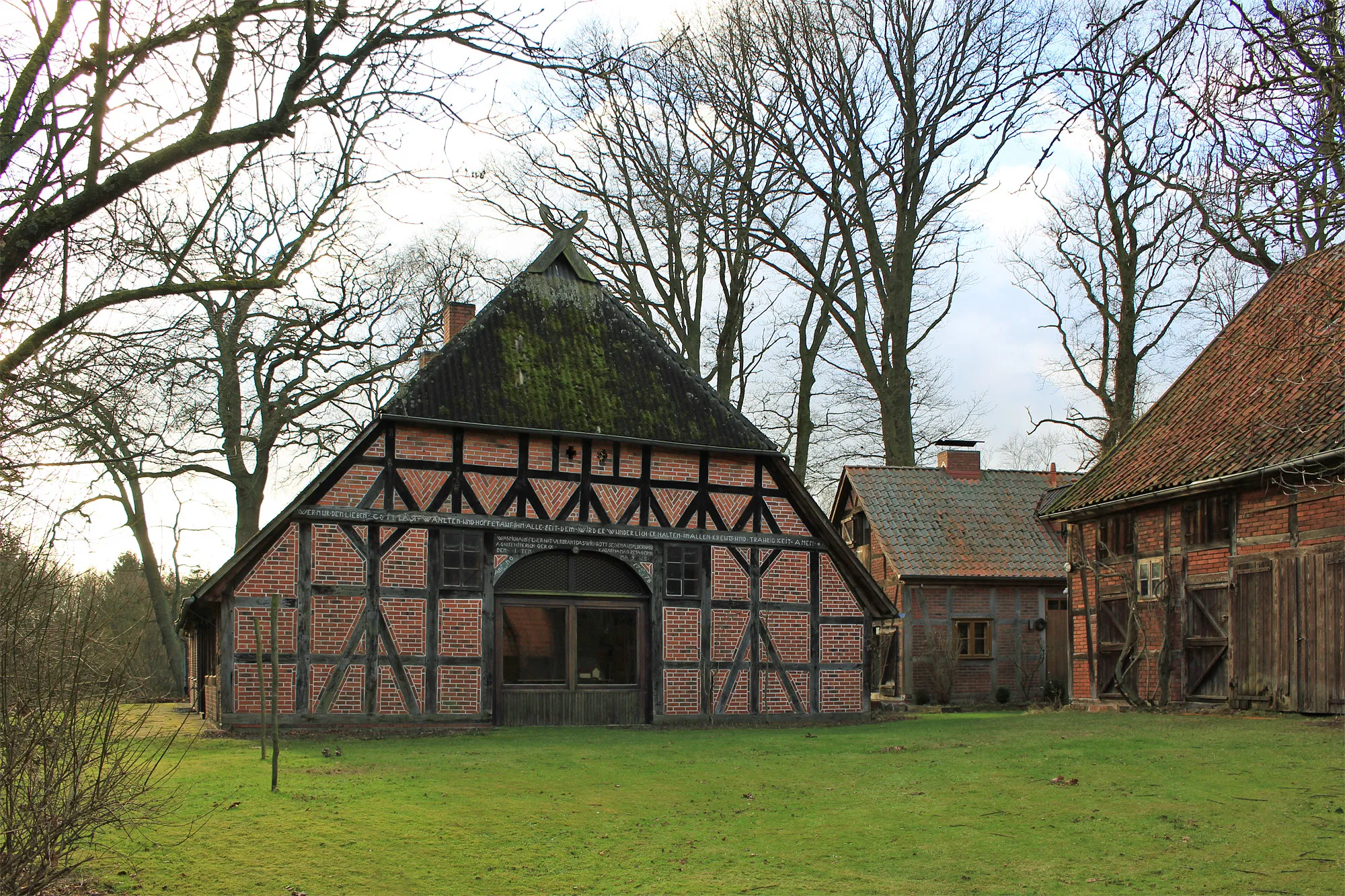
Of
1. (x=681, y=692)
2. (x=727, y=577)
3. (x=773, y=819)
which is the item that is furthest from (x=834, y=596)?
(x=773, y=819)

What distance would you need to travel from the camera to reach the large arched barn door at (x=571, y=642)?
17.7 m

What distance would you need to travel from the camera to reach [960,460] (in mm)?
31234

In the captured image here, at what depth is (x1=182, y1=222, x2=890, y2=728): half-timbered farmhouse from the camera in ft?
54.3

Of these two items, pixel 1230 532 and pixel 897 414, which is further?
pixel 897 414

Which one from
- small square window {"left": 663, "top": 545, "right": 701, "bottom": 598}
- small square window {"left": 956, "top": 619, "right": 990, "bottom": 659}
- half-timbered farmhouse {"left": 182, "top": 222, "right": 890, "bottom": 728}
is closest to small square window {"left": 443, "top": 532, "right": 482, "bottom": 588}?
half-timbered farmhouse {"left": 182, "top": 222, "right": 890, "bottom": 728}

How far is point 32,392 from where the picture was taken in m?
8.15

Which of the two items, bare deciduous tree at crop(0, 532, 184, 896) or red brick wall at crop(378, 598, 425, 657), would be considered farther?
red brick wall at crop(378, 598, 425, 657)

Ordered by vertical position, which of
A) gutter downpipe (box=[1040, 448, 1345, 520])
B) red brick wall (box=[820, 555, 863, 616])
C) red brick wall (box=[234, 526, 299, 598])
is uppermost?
gutter downpipe (box=[1040, 448, 1345, 520])

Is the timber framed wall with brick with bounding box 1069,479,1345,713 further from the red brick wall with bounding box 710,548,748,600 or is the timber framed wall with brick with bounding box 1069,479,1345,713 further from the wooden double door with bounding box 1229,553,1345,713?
the red brick wall with bounding box 710,548,748,600

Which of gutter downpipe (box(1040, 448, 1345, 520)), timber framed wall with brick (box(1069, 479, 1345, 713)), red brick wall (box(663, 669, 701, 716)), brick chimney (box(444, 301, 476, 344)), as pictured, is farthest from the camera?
brick chimney (box(444, 301, 476, 344))

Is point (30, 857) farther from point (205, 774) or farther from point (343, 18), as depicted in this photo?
point (205, 774)

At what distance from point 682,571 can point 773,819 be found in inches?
363

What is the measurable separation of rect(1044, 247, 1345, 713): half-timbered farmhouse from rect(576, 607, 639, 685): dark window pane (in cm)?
777

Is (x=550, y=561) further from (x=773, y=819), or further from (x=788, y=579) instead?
(x=773, y=819)
